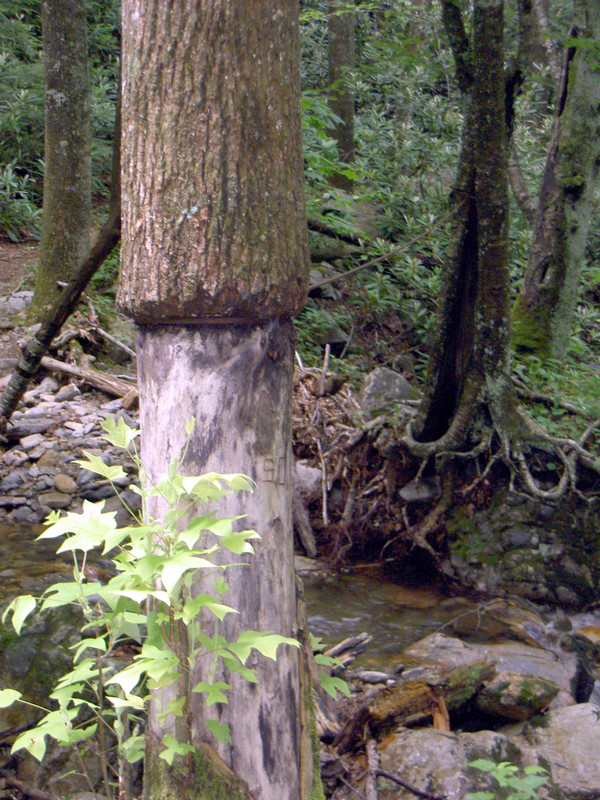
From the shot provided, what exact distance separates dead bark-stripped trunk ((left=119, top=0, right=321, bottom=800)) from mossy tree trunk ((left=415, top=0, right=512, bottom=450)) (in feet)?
9.31

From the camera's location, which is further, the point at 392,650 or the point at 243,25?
the point at 392,650

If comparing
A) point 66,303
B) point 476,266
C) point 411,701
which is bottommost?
point 411,701

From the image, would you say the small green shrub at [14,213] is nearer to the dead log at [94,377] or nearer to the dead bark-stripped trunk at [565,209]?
the dead log at [94,377]

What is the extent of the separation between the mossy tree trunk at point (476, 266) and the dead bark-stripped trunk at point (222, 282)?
2.84 m

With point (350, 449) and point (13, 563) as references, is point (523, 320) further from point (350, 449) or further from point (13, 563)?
point (13, 563)

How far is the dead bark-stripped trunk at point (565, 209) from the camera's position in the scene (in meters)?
5.86

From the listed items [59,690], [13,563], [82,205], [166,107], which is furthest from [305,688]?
[82,205]

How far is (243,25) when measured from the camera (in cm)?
175

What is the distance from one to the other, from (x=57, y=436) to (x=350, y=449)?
241 centimetres

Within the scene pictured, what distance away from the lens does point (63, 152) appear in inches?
257

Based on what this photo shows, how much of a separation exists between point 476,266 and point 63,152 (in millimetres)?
4378

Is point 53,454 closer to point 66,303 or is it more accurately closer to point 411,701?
point 66,303

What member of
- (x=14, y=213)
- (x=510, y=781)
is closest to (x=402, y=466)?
(x=510, y=781)

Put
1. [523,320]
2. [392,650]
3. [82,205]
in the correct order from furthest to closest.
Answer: [82,205] → [523,320] → [392,650]
